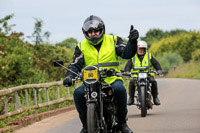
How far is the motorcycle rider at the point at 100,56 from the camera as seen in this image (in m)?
7.21

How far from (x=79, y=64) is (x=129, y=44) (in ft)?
3.22

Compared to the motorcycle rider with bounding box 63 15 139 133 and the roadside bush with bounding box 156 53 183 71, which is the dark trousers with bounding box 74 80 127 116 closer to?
the motorcycle rider with bounding box 63 15 139 133

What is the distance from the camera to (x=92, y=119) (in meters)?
6.61

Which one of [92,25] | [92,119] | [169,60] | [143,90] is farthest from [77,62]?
[169,60]

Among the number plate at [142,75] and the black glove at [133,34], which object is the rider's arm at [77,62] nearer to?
the black glove at [133,34]

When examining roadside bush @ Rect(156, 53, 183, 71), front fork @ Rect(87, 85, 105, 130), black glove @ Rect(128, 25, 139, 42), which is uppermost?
roadside bush @ Rect(156, 53, 183, 71)

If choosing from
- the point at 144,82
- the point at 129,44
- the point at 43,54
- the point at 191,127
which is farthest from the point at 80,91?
the point at 43,54

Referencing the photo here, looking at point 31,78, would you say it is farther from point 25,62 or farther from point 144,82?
point 144,82

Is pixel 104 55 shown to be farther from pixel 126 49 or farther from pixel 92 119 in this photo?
pixel 92 119

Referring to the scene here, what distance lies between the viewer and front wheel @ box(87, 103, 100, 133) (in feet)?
21.6

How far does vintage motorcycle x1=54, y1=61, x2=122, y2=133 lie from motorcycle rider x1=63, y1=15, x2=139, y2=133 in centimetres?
13

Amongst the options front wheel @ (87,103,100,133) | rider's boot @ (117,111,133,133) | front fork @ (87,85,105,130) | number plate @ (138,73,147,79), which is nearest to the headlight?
front fork @ (87,85,105,130)

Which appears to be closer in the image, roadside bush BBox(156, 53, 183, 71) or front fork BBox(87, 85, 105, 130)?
front fork BBox(87, 85, 105, 130)

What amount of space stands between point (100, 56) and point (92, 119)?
1.20m
